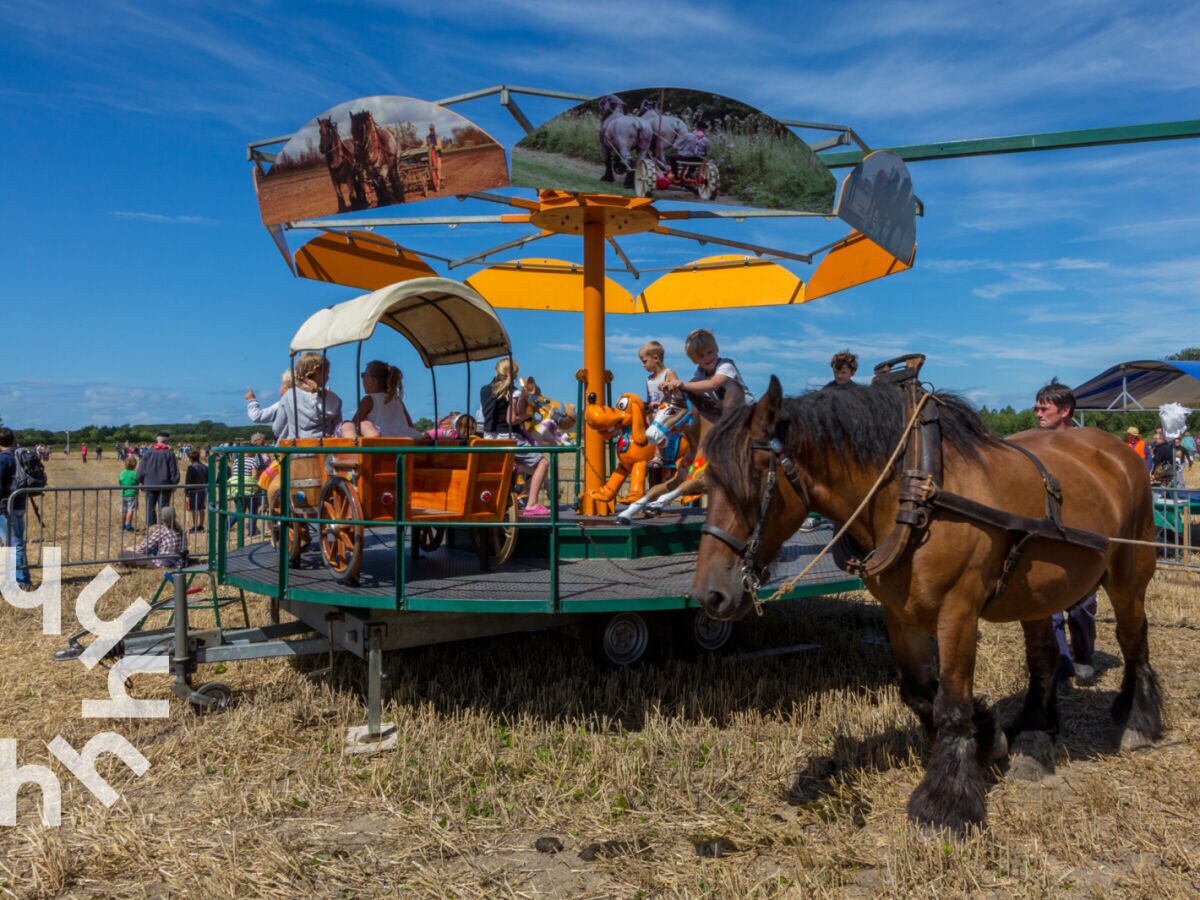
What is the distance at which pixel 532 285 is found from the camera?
987 cm

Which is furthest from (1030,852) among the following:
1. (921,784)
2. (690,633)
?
(690,633)

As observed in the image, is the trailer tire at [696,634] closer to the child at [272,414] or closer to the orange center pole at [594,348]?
the orange center pole at [594,348]

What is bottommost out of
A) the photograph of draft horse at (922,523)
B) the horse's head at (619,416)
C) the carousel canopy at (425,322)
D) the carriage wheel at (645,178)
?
the photograph of draft horse at (922,523)

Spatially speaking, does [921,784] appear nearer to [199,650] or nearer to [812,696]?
[812,696]

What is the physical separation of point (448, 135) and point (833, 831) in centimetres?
427

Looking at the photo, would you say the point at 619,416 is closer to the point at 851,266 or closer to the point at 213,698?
the point at 851,266

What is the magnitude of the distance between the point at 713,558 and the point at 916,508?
3.19 ft

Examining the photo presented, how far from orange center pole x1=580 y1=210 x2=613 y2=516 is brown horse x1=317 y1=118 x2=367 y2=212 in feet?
7.10

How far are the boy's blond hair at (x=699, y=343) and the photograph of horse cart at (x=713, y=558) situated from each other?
61 cm

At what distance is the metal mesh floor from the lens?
17.1ft

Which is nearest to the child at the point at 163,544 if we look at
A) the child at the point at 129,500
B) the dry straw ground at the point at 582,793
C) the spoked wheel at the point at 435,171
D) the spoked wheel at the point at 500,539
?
the dry straw ground at the point at 582,793

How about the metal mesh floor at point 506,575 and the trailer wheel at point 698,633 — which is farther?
the trailer wheel at point 698,633

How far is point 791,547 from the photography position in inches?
288

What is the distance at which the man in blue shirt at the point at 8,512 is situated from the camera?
10017mm
